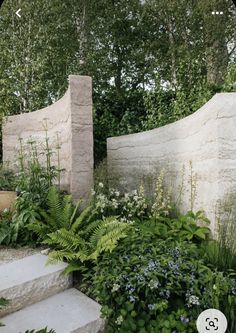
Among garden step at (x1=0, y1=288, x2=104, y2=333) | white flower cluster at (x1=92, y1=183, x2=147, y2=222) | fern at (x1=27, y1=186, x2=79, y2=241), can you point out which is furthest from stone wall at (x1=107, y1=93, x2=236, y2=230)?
garden step at (x1=0, y1=288, x2=104, y2=333)

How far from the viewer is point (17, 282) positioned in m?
2.74

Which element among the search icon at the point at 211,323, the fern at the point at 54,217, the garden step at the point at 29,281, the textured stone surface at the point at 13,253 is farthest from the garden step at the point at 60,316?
the search icon at the point at 211,323

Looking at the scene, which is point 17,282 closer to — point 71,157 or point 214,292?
point 214,292

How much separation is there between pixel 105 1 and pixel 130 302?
10708 mm

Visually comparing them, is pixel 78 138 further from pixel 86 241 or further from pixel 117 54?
pixel 117 54

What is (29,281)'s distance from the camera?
9.11 feet

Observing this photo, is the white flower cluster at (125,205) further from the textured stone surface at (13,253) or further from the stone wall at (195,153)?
the textured stone surface at (13,253)

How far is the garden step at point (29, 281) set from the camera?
105 inches

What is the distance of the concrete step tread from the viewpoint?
9.06 ft

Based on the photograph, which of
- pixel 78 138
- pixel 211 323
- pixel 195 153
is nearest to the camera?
pixel 211 323

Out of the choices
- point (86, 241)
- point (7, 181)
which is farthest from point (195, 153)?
point (7, 181)

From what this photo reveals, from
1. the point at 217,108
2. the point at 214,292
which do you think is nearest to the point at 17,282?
the point at 214,292

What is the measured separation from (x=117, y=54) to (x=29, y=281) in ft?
34.3

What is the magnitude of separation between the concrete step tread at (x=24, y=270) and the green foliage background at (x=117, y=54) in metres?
4.47
